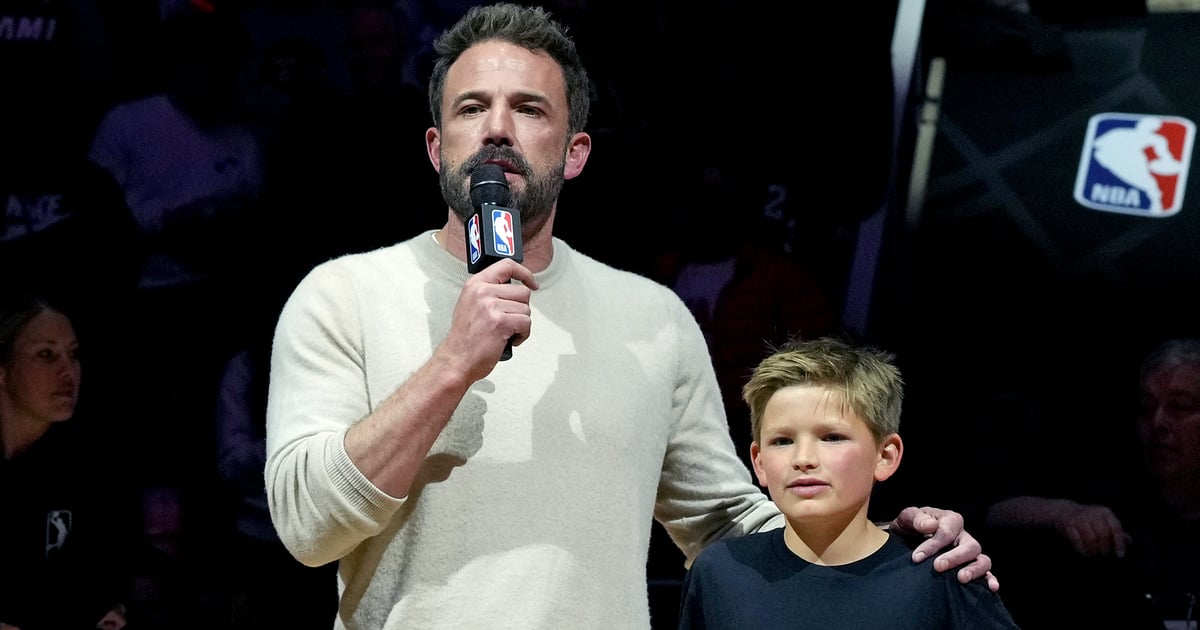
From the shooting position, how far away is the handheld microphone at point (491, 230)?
4.67ft

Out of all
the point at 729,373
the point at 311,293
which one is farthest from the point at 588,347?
the point at 729,373

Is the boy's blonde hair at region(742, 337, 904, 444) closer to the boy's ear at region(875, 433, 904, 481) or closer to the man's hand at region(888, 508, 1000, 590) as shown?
the boy's ear at region(875, 433, 904, 481)

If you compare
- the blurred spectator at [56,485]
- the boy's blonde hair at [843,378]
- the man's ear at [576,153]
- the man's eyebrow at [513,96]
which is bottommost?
the blurred spectator at [56,485]

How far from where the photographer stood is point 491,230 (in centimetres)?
142

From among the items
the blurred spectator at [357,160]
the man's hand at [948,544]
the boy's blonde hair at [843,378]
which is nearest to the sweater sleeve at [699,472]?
the boy's blonde hair at [843,378]

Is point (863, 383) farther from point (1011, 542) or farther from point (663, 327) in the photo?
point (1011, 542)

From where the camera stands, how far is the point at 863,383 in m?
1.54

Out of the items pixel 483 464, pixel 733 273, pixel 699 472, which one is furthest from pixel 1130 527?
pixel 483 464

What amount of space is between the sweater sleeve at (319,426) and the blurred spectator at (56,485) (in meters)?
1.52

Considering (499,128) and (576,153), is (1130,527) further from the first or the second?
(499,128)

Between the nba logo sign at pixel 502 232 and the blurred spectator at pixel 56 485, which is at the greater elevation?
the nba logo sign at pixel 502 232

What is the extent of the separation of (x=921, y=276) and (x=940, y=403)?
309 millimetres

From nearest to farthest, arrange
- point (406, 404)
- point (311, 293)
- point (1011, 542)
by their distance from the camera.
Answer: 1. point (406, 404)
2. point (311, 293)
3. point (1011, 542)

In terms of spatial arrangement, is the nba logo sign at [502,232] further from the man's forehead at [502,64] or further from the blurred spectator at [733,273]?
the blurred spectator at [733,273]
